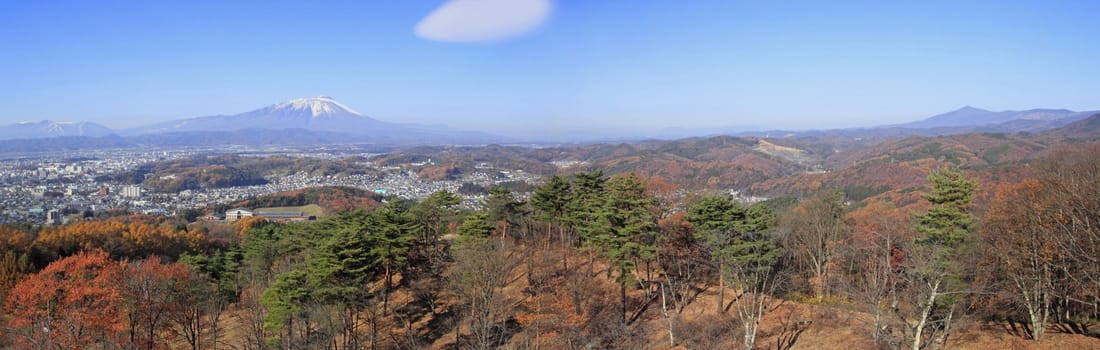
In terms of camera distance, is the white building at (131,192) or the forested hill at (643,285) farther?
the white building at (131,192)

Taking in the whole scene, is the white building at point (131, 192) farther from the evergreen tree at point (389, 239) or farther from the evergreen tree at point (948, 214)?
the evergreen tree at point (948, 214)

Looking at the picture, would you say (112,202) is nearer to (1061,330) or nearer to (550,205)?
(550,205)

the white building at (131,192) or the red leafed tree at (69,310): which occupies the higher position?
the red leafed tree at (69,310)

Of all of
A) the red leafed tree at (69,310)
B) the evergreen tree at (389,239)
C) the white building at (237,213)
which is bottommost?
the white building at (237,213)

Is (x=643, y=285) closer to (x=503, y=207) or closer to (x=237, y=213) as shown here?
(x=503, y=207)

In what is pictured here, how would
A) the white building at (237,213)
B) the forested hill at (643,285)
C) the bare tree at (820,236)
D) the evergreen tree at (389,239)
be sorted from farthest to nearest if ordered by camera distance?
1. the white building at (237,213)
2. the bare tree at (820,236)
3. the evergreen tree at (389,239)
4. the forested hill at (643,285)

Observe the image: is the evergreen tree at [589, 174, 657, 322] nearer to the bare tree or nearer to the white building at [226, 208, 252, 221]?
the bare tree

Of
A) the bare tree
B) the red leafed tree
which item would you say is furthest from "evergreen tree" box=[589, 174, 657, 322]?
Answer: the red leafed tree

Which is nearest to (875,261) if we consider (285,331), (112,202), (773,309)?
(773,309)

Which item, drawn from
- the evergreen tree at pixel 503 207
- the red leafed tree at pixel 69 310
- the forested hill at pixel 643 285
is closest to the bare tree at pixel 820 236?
the forested hill at pixel 643 285

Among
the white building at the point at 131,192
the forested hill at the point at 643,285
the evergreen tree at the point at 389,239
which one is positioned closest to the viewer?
Result: the forested hill at the point at 643,285
